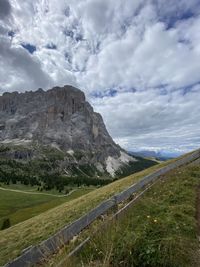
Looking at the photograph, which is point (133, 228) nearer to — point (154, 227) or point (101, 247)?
point (154, 227)

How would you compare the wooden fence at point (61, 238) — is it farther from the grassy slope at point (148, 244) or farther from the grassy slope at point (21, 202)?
the grassy slope at point (21, 202)

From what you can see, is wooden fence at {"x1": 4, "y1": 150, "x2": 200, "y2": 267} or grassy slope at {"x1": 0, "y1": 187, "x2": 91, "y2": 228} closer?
wooden fence at {"x1": 4, "y1": 150, "x2": 200, "y2": 267}

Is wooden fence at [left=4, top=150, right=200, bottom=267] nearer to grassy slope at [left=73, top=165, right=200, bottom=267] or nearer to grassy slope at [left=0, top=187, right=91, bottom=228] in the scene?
grassy slope at [left=73, top=165, right=200, bottom=267]

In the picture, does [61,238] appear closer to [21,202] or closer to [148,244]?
[148,244]

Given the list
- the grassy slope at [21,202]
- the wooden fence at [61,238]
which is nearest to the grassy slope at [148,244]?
the wooden fence at [61,238]

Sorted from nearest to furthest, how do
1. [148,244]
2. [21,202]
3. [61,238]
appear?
[148,244] → [61,238] → [21,202]

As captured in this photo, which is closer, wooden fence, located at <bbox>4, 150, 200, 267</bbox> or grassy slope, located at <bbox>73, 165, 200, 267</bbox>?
wooden fence, located at <bbox>4, 150, 200, 267</bbox>

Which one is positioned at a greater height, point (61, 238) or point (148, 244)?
point (61, 238)

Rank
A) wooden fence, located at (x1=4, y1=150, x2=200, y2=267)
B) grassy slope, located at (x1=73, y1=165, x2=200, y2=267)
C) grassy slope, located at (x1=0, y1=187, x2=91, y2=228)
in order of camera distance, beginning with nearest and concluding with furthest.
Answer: wooden fence, located at (x1=4, y1=150, x2=200, y2=267)
grassy slope, located at (x1=73, y1=165, x2=200, y2=267)
grassy slope, located at (x1=0, y1=187, x2=91, y2=228)

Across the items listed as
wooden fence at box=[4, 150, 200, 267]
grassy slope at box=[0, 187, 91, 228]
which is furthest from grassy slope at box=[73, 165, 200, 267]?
grassy slope at box=[0, 187, 91, 228]

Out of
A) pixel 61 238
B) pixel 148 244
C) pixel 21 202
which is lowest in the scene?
pixel 148 244

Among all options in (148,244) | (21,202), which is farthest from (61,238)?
(21,202)

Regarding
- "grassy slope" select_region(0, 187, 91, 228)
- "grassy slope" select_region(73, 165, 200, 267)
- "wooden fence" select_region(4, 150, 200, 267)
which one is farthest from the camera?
"grassy slope" select_region(0, 187, 91, 228)

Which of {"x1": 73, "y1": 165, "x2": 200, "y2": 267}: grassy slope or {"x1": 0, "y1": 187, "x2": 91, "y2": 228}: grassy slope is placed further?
{"x1": 0, "y1": 187, "x2": 91, "y2": 228}: grassy slope
